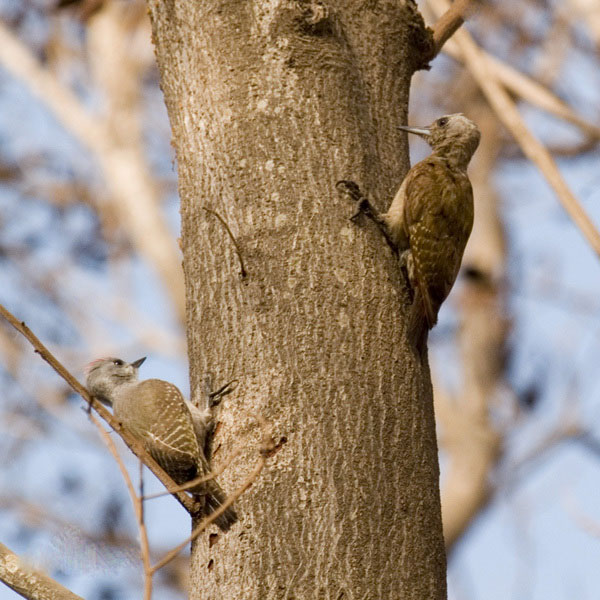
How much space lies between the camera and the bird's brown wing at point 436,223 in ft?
12.2

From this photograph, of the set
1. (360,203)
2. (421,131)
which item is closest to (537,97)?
(421,131)

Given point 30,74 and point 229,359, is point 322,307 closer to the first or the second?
point 229,359

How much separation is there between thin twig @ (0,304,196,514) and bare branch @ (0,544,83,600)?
1.33 feet

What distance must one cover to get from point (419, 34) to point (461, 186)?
1.00 m

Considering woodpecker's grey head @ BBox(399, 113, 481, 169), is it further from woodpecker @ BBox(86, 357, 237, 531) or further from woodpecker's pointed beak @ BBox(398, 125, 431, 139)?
woodpecker @ BBox(86, 357, 237, 531)

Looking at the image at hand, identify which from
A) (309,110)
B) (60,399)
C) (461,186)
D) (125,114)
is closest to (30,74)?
(125,114)

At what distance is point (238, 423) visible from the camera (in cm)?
306

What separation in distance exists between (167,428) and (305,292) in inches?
46.8

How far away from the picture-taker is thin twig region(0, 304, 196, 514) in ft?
8.29

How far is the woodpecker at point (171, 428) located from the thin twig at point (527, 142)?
4.74 ft

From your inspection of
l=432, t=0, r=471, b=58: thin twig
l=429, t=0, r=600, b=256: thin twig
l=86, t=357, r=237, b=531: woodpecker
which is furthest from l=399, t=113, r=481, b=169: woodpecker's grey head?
l=86, t=357, r=237, b=531: woodpecker

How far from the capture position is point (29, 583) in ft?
8.84

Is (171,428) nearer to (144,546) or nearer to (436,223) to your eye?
(436,223)

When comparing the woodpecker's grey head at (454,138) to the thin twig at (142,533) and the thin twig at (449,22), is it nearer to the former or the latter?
the thin twig at (449,22)
